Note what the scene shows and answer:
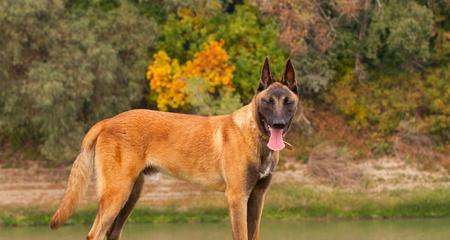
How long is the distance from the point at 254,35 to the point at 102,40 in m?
5.08

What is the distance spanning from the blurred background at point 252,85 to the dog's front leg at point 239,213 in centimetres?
1827

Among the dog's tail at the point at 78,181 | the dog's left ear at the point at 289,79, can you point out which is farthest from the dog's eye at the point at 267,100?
the dog's tail at the point at 78,181

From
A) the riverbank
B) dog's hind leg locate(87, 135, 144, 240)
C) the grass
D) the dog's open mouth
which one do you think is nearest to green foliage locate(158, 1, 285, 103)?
the riverbank

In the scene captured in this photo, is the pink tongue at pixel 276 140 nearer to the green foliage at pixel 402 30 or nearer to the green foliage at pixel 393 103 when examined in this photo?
the green foliage at pixel 393 103

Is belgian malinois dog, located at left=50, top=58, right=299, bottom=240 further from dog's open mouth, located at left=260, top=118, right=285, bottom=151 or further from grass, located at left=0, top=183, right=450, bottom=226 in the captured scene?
grass, located at left=0, top=183, right=450, bottom=226

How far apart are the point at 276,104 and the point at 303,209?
63.4ft

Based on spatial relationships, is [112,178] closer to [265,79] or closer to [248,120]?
[248,120]

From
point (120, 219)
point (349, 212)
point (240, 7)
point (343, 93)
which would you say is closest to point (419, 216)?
point (349, 212)

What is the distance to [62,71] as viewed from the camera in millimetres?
33906

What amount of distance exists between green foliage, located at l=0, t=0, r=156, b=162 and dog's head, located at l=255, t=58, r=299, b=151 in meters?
19.1

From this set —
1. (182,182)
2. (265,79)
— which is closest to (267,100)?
(265,79)

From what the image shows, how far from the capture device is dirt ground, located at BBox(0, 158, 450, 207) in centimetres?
3428

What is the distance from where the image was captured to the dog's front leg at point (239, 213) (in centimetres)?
1505

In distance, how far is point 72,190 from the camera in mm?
15805
